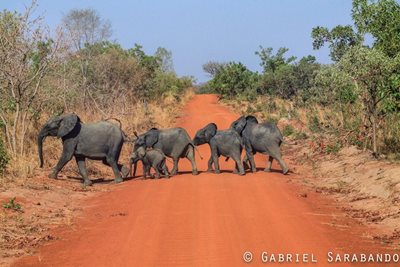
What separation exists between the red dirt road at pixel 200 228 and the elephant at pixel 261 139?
1.70 m

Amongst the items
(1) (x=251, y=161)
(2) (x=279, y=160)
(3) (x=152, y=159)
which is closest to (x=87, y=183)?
(3) (x=152, y=159)

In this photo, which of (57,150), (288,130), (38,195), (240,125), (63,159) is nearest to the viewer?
(38,195)

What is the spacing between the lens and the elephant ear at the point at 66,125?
520 inches

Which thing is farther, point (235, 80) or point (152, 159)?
point (235, 80)

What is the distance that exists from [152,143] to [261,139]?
272 centimetres

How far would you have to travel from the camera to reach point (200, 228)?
8.37m

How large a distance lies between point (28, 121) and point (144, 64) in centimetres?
1750

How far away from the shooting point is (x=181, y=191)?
1159 cm

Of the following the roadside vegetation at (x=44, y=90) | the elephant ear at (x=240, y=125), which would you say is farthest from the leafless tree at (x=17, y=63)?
the elephant ear at (x=240, y=125)

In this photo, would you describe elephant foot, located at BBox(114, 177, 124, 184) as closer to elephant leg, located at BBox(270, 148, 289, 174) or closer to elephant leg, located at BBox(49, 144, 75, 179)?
elephant leg, located at BBox(49, 144, 75, 179)

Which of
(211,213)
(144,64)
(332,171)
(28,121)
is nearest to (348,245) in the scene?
(211,213)

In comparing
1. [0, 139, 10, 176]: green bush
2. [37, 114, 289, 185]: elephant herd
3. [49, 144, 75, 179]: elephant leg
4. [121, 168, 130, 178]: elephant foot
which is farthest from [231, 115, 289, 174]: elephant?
[0, 139, 10, 176]: green bush

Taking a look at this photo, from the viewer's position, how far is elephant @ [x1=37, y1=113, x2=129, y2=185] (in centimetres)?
1325

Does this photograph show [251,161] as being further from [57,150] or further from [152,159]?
[57,150]
